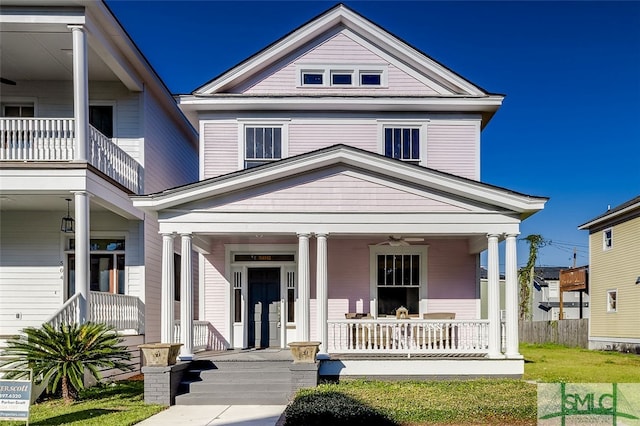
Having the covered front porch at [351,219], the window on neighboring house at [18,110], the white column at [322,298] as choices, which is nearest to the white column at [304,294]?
the covered front porch at [351,219]

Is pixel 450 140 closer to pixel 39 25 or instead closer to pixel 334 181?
pixel 334 181

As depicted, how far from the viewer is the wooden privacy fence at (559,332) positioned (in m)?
25.3

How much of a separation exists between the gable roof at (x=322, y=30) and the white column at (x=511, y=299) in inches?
184

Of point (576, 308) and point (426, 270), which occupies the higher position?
point (426, 270)

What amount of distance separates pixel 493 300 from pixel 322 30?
8187 millimetres

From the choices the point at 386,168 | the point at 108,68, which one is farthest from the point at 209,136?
the point at 386,168

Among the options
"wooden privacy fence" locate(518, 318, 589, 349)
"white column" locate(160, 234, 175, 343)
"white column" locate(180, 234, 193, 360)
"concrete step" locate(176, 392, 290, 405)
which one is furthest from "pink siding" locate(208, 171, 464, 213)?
"wooden privacy fence" locate(518, 318, 589, 349)

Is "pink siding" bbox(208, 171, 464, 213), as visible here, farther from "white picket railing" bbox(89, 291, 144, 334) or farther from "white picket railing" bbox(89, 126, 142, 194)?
"white picket railing" bbox(89, 291, 144, 334)

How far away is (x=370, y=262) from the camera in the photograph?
13.7m

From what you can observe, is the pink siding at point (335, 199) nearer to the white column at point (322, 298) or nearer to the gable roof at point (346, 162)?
the gable roof at point (346, 162)

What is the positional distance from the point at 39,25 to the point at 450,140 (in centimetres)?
991

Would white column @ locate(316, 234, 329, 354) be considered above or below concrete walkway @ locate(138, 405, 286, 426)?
above

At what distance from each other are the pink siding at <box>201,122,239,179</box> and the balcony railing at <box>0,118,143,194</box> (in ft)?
6.40

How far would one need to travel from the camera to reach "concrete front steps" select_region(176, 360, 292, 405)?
32.8 ft
